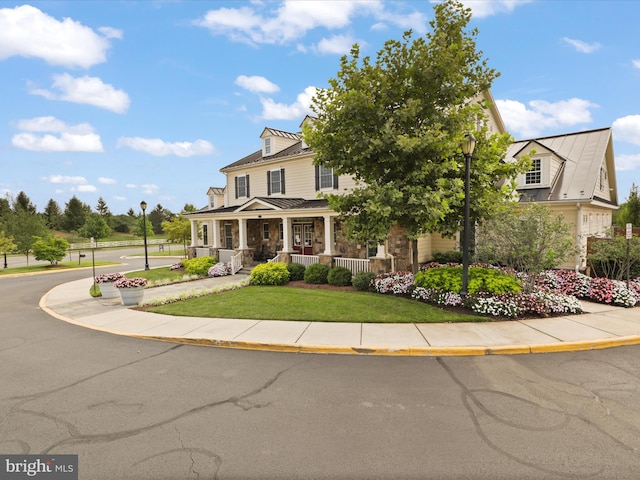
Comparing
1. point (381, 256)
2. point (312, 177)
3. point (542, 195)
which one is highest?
point (312, 177)

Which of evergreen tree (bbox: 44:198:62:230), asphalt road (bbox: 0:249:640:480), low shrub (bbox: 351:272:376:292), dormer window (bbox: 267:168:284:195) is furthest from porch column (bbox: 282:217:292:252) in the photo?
evergreen tree (bbox: 44:198:62:230)

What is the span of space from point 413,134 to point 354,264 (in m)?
6.91

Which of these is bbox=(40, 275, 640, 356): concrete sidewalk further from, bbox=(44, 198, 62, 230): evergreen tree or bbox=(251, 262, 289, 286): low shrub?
bbox=(44, 198, 62, 230): evergreen tree

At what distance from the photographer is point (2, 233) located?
26812 mm

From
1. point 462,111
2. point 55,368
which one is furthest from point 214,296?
point 462,111

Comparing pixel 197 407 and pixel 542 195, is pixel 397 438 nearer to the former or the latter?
pixel 197 407

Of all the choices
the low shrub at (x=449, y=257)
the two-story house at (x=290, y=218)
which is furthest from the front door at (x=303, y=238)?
the low shrub at (x=449, y=257)

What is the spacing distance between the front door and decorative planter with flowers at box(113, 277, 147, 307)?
8.76 metres

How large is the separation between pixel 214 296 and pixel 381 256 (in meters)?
7.12

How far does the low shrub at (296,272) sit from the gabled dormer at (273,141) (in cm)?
977

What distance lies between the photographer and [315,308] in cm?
1060

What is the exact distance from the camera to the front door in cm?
1988

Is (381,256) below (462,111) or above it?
below

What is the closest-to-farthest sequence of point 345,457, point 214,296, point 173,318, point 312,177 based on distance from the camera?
point 345,457 → point 173,318 → point 214,296 → point 312,177
